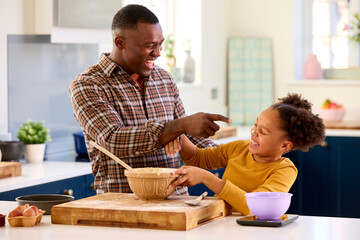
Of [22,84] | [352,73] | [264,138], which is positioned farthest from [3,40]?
[352,73]

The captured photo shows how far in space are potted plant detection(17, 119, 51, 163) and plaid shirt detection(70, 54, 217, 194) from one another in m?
1.12

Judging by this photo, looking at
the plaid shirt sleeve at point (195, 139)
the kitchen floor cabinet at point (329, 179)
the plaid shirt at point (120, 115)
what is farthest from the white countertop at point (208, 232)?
the kitchen floor cabinet at point (329, 179)

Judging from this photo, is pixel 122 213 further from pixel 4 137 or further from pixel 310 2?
pixel 310 2

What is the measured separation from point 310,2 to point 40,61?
3269 mm

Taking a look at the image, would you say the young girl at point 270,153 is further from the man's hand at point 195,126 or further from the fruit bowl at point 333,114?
the fruit bowl at point 333,114

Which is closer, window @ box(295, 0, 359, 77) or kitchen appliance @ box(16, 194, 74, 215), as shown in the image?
kitchen appliance @ box(16, 194, 74, 215)

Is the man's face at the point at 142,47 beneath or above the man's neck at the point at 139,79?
above

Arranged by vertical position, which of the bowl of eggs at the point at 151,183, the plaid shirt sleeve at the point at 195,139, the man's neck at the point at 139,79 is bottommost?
the bowl of eggs at the point at 151,183

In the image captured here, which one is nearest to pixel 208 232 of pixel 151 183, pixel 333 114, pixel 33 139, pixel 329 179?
pixel 151 183

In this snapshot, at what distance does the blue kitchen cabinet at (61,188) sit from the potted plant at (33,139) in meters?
0.35

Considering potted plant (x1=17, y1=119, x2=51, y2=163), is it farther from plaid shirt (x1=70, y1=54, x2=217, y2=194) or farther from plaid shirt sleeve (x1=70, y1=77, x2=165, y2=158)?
plaid shirt sleeve (x1=70, y1=77, x2=165, y2=158)

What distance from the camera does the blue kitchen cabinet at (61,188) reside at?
9.21ft

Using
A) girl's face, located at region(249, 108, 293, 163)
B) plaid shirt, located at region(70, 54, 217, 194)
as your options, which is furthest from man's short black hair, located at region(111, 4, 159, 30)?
girl's face, located at region(249, 108, 293, 163)

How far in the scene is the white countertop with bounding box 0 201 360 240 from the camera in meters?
1.71
